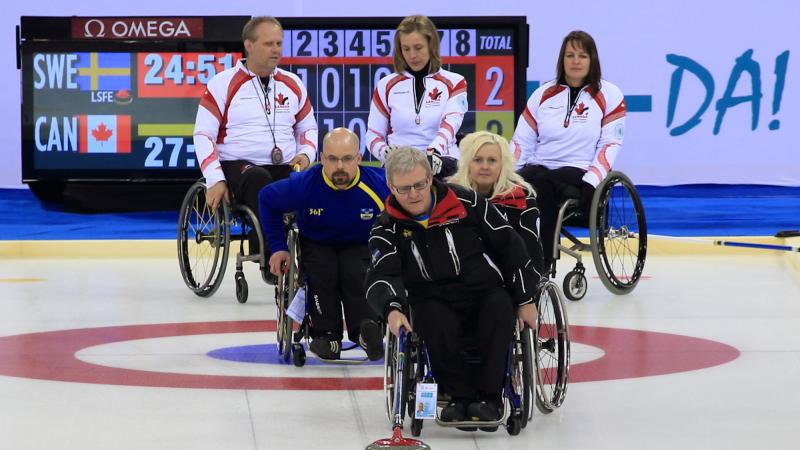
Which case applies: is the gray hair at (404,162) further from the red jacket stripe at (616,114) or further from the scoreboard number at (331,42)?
the scoreboard number at (331,42)

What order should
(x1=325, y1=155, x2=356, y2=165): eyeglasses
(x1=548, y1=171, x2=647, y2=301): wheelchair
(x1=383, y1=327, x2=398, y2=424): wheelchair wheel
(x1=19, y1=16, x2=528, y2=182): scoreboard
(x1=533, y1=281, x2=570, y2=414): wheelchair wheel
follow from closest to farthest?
(x1=383, y1=327, x2=398, y2=424): wheelchair wheel, (x1=533, y1=281, x2=570, y2=414): wheelchair wheel, (x1=325, y1=155, x2=356, y2=165): eyeglasses, (x1=548, y1=171, x2=647, y2=301): wheelchair, (x1=19, y1=16, x2=528, y2=182): scoreboard

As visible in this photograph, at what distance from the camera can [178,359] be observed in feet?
16.5

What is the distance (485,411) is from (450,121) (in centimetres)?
269

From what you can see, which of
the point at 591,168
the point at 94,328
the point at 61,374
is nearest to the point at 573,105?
the point at 591,168

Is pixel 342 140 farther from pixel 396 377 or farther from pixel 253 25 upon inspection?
pixel 253 25

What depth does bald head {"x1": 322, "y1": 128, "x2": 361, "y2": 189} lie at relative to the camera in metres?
4.68

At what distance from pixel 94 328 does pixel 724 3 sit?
490cm

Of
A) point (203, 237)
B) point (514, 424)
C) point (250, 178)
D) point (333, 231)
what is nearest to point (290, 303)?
point (333, 231)

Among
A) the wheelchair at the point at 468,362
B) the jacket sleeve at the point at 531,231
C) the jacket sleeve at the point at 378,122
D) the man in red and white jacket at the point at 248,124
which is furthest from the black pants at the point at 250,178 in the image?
the wheelchair at the point at 468,362

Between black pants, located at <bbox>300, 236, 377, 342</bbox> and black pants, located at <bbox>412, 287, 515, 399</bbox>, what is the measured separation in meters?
1.01

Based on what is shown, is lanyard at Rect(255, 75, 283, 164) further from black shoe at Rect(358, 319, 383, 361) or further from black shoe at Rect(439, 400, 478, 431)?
black shoe at Rect(439, 400, 478, 431)

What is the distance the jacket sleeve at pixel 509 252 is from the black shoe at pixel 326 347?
116 centimetres

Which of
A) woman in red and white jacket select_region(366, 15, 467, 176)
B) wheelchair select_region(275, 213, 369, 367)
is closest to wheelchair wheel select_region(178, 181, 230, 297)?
woman in red and white jacket select_region(366, 15, 467, 176)

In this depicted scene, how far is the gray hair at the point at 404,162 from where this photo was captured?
12.1 feet
